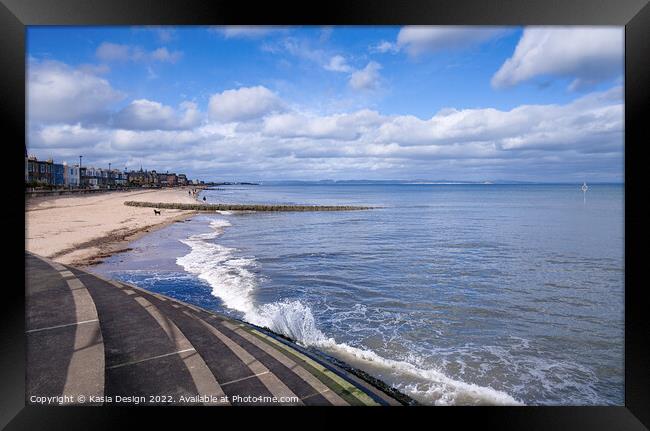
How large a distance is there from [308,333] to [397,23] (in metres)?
5.57

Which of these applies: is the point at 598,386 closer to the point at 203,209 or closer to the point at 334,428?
the point at 334,428

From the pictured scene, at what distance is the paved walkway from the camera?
3205 mm

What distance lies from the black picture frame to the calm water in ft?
5.32

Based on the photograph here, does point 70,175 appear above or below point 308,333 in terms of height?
above

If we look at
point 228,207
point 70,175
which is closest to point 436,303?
point 228,207

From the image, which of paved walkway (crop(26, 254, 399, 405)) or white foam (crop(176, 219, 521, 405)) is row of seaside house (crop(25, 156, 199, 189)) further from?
paved walkway (crop(26, 254, 399, 405))

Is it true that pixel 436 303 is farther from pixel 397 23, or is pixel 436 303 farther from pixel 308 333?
pixel 397 23

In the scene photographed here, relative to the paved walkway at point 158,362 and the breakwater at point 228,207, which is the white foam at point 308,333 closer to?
the paved walkway at point 158,362

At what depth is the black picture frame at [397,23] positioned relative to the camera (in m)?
3.31

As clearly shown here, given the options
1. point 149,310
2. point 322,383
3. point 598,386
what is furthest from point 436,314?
point 149,310

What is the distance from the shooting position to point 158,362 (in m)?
3.63

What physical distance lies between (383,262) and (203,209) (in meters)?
32.4

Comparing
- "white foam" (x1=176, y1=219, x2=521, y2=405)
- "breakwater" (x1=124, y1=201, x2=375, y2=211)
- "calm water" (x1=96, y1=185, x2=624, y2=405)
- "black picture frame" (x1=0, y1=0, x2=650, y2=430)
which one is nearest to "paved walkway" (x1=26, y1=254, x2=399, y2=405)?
"black picture frame" (x1=0, y1=0, x2=650, y2=430)

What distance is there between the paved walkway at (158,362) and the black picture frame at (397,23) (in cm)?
26
